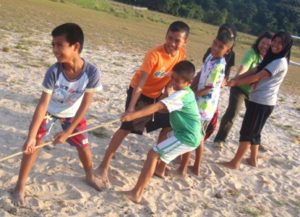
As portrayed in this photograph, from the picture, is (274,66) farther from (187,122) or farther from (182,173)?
(182,173)

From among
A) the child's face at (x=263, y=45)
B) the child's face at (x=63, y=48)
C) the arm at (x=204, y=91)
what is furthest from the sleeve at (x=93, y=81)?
the child's face at (x=263, y=45)

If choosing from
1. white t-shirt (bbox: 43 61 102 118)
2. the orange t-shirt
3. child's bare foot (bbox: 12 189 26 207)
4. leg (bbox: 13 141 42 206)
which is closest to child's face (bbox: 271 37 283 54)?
the orange t-shirt

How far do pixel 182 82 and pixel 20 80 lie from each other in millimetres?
4342

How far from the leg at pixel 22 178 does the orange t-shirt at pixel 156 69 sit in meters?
1.32

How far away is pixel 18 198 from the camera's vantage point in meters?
4.14

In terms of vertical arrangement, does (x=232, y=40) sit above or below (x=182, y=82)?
above

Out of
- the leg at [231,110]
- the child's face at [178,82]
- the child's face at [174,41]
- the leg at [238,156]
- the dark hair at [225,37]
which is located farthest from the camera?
the leg at [231,110]

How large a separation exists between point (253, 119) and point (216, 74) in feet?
3.52

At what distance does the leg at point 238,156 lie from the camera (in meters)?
5.83

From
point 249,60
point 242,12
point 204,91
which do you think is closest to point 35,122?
point 204,91

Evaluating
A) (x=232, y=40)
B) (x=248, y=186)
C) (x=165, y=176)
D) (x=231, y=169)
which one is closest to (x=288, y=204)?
(x=248, y=186)

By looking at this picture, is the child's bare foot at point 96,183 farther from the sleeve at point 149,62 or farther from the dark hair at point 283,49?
the dark hair at point 283,49

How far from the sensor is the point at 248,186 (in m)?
5.50

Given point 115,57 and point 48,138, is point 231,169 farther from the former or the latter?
point 115,57
